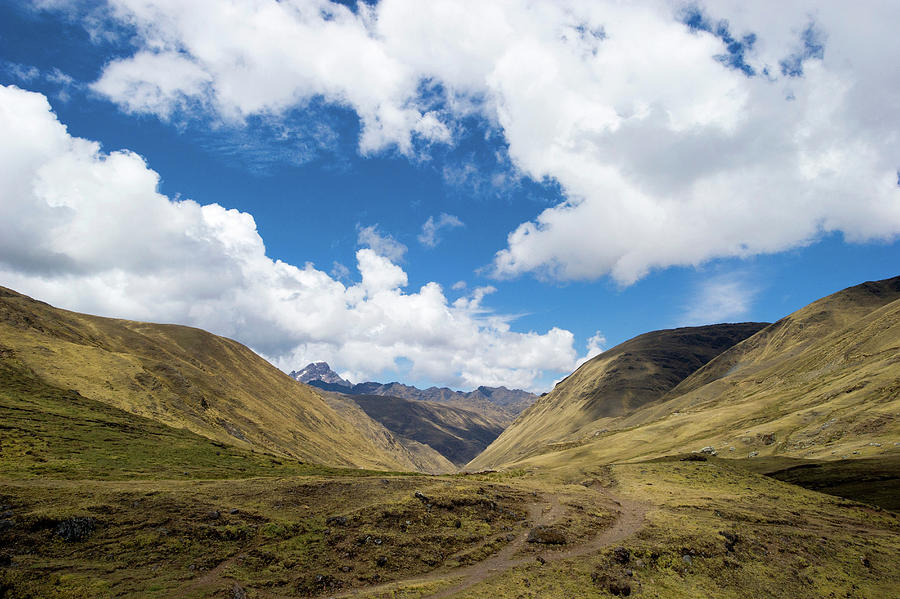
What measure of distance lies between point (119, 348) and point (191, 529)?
152571mm

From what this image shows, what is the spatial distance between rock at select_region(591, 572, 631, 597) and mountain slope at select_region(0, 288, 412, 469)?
85979mm

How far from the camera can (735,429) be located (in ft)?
437

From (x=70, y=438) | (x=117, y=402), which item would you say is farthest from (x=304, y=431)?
(x=70, y=438)

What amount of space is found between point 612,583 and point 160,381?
373 feet

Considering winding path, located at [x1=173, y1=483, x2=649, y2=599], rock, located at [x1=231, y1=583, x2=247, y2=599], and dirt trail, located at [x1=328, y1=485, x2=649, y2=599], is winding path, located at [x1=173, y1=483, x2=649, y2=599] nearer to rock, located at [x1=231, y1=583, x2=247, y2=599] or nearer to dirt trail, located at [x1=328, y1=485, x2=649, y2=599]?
dirt trail, located at [x1=328, y1=485, x2=649, y2=599]

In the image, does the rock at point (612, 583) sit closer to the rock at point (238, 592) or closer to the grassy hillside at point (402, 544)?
the grassy hillside at point (402, 544)

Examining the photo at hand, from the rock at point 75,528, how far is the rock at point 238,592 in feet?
37.6

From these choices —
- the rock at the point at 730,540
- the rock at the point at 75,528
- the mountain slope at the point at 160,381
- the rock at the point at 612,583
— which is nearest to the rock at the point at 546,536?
the rock at the point at 612,583

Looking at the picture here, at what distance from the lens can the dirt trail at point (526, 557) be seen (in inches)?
1110

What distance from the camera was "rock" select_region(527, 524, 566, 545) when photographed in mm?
37750

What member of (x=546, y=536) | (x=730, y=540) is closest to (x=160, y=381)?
(x=546, y=536)

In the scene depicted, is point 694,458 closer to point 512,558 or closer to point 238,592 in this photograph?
point 512,558

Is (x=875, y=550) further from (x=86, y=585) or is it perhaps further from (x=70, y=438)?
(x=70, y=438)

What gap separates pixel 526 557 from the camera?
3438 centimetres
